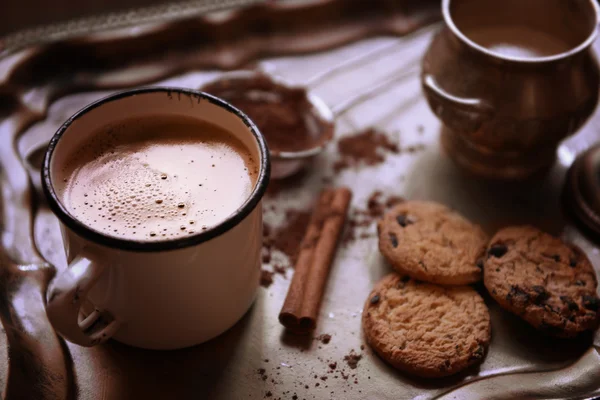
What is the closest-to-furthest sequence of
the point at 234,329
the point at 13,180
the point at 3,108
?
the point at 234,329 < the point at 13,180 < the point at 3,108

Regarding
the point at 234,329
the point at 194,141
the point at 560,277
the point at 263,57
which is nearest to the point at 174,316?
the point at 234,329

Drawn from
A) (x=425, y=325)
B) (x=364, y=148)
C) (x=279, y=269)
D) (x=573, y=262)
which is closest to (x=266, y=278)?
(x=279, y=269)

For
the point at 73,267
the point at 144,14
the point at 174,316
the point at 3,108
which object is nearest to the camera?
the point at 73,267

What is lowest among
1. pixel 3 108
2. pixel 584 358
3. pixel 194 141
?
pixel 584 358

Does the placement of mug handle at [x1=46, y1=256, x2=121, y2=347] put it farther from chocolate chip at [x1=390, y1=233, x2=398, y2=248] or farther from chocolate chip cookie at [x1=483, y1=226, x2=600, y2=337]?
chocolate chip cookie at [x1=483, y1=226, x2=600, y2=337]

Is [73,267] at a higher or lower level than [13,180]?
higher

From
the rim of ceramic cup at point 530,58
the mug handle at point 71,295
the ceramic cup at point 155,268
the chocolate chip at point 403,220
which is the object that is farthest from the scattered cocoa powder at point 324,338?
the rim of ceramic cup at point 530,58

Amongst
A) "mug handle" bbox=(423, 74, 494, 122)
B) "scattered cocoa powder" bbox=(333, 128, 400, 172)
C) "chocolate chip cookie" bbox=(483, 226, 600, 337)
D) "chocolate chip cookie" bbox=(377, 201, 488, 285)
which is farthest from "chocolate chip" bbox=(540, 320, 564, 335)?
"scattered cocoa powder" bbox=(333, 128, 400, 172)

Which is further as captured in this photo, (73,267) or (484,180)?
(484,180)

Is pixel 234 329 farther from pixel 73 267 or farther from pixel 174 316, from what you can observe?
pixel 73 267
